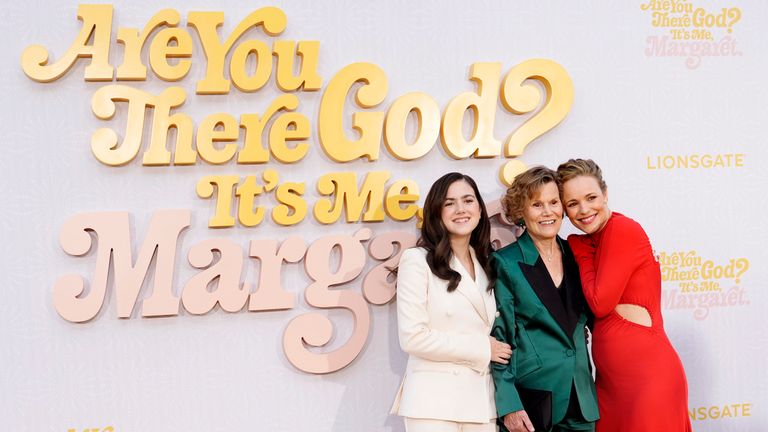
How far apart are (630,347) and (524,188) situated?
0.62 metres

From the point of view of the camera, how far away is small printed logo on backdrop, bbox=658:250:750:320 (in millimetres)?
2980

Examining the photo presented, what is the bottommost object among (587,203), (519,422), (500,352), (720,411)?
(720,411)

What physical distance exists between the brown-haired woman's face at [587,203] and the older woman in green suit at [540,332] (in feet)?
0.28

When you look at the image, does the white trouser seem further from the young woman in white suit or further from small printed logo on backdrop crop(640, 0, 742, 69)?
small printed logo on backdrop crop(640, 0, 742, 69)

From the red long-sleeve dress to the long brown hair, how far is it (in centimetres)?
33

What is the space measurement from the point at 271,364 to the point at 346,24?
130cm

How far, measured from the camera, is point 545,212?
236 centimetres

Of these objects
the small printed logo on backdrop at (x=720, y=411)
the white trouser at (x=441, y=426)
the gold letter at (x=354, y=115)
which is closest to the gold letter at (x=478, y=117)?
the gold letter at (x=354, y=115)

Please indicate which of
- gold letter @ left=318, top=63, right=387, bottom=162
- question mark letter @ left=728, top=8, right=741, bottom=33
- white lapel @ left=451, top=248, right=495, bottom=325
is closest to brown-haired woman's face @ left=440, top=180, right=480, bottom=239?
white lapel @ left=451, top=248, right=495, bottom=325

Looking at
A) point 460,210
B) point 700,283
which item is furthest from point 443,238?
point 700,283

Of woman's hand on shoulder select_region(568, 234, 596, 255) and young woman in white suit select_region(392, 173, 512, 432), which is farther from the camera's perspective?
woman's hand on shoulder select_region(568, 234, 596, 255)

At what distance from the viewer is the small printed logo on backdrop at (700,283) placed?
2980 mm

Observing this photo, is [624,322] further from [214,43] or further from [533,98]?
[214,43]

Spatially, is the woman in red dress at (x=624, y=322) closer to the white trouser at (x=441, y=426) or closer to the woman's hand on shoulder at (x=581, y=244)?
the woman's hand on shoulder at (x=581, y=244)
